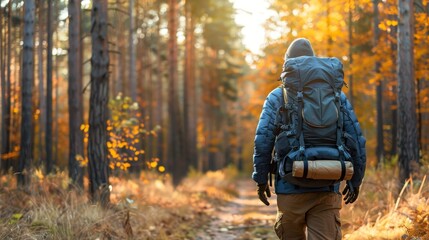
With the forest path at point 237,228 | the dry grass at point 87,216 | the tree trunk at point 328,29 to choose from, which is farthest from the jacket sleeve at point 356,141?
the tree trunk at point 328,29

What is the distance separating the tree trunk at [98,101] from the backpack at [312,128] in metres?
5.43

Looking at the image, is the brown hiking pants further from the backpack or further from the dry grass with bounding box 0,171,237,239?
the dry grass with bounding box 0,171,237,239

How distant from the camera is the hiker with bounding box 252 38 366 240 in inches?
152

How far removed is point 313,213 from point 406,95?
21.6ft

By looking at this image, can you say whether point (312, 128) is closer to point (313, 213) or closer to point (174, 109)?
point (313, 213)

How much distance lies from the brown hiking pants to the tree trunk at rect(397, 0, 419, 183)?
619 centimetres

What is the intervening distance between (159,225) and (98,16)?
3763 millimetres

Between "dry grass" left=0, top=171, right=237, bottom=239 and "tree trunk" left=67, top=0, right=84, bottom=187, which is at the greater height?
"tree trunk" left=67, top=0, right=84, bottom=187

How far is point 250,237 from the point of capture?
9.02 metres

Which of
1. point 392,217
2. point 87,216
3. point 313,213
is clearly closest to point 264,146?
point 313,213

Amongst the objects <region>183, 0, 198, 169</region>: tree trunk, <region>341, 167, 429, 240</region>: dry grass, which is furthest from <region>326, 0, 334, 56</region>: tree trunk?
<region>341, 167, 429, 240</region>: dry grass

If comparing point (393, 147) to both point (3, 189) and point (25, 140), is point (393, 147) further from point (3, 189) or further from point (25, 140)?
point (3, 189)

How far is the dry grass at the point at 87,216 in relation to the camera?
6348 millimetres

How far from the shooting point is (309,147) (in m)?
3.90
